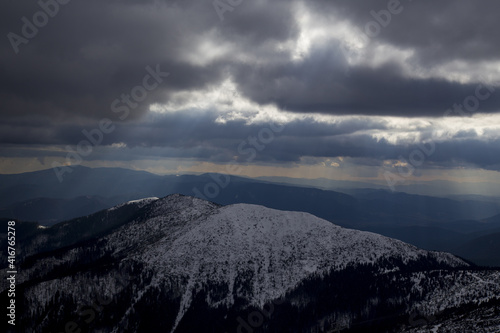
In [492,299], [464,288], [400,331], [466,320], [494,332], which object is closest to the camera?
[494,332]

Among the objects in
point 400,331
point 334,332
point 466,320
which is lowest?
point 334,332

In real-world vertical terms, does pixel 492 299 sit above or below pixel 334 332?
above

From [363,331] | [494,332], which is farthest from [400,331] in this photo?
[494,332]

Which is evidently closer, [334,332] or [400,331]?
[400,331]

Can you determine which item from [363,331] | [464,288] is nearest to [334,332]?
[363,331]

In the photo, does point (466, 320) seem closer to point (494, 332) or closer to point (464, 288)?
point (494, 332)

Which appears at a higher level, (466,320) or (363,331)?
(466,320)

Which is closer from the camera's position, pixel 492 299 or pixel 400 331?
pixel 400 331

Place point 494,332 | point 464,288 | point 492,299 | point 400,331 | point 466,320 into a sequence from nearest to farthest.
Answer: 1. point 494,332
2. point 466,320
3. point 400,331
4. point 492,299
5. point 464,288

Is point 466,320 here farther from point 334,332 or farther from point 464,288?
point 334,332
